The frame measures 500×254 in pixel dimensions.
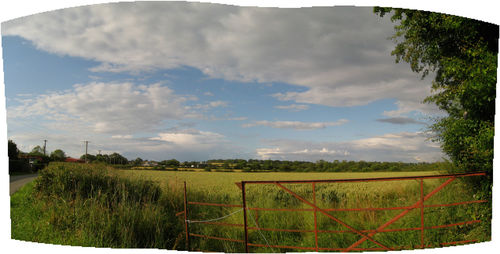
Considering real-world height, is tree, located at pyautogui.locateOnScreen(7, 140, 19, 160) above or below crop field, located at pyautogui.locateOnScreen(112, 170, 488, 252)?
above

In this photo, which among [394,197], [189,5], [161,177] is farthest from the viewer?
[161,177]

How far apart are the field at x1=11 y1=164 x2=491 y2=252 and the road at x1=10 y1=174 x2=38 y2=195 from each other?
480mm

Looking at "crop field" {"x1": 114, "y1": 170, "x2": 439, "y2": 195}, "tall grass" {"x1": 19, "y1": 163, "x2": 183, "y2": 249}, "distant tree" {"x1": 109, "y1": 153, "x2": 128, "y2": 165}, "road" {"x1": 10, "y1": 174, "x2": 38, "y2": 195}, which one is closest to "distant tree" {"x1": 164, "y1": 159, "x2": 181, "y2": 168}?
"crop field" {"x1": 114, "y1": 170, "x2": 439, "y2": 195}

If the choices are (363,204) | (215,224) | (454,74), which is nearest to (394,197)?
(363,204)

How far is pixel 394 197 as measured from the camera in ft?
21.9

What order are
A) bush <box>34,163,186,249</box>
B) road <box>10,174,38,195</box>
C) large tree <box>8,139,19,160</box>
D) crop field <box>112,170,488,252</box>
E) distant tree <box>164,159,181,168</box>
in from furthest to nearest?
road <box>10,174,38,195</box>
distant tree <box>164,159,181,168</box>
bush <box>34,163,186,249</box>
large tree <box>8,139,19,160</box>
crop field <box>112,170,488,252</box>

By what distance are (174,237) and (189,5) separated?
15.9ft

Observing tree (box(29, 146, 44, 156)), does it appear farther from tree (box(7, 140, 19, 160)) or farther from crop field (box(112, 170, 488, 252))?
crop field (box(112, 170, 488, 252))

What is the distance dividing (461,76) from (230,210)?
18.7 feet

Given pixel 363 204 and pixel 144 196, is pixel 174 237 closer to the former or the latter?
pixel 144 196

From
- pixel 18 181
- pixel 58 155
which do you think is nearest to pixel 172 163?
pixel 58 155

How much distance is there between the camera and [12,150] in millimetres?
6301

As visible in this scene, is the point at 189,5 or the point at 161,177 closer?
the point at 189,5

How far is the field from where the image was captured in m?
5.78
